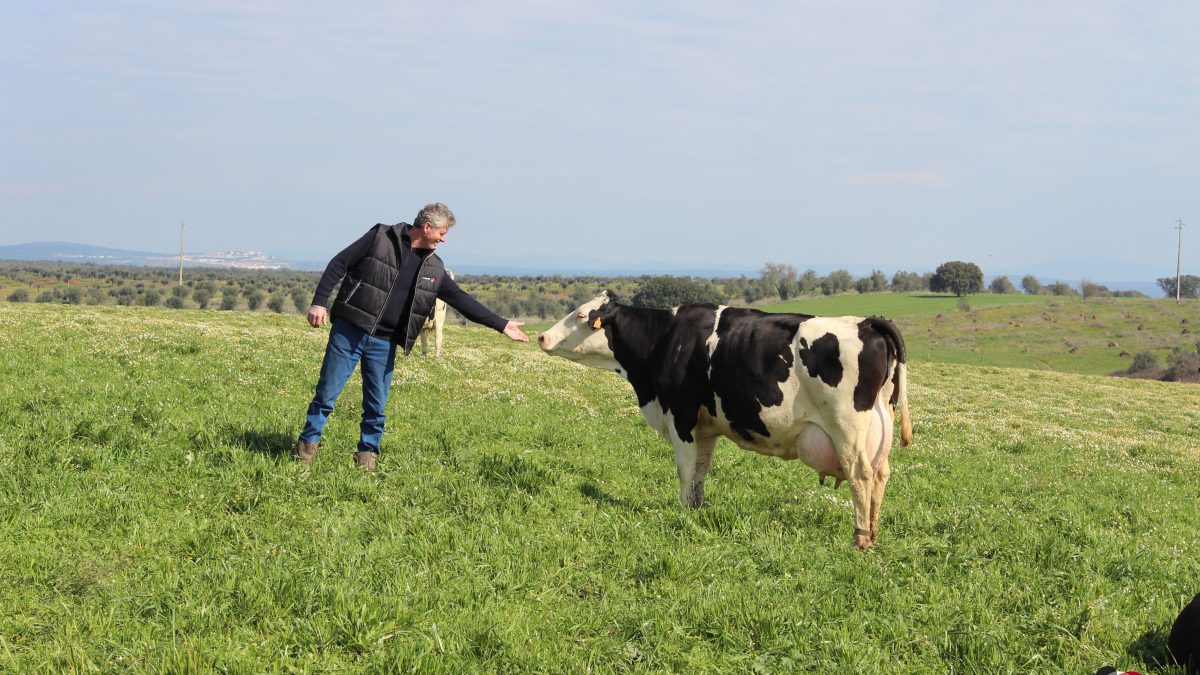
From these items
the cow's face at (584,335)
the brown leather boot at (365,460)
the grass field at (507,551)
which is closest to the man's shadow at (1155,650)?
the grass field at (507,551)

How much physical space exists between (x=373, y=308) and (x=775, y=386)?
436 centimetres

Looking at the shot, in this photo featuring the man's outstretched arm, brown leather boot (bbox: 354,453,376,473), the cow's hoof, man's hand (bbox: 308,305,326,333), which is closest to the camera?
the cow's hoof

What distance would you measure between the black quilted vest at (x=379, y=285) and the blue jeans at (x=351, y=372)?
0.17 meters

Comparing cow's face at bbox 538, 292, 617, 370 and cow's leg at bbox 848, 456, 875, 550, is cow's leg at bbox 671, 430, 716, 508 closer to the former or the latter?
cow's face at bbox 538, 292, 617, 370

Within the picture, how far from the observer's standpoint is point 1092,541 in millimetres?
8875

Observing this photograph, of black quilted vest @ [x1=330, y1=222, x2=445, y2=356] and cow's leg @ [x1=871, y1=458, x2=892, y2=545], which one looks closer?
cow's leg @ [x1=871, y1=458, x2=892, y2=545]

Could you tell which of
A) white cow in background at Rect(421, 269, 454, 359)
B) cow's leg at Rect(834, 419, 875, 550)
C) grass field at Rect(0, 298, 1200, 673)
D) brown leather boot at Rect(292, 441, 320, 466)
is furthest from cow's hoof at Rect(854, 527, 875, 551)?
white cow in background at Rect(421, 269, 454, 359)

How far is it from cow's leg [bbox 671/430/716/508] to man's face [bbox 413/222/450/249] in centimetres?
336

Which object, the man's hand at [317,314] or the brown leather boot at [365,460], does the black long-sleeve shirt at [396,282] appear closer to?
the man's hand at [317,314]

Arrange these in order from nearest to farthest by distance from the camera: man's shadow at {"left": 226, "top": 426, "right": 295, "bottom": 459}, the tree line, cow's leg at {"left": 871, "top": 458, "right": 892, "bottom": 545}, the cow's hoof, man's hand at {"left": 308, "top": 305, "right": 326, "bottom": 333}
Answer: the cow's hoof
cow's leg at {"left": 871, "top": 458, "right": 892, "bottom": 545}
man's hand at {"left": 308, "top": 305, "right": 326, "bottom": 333}
man's shadow at {"left": 226, "top": 426, "right": 295, "bottom": 459}
the tree line

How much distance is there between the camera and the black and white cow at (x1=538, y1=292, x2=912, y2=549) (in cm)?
827

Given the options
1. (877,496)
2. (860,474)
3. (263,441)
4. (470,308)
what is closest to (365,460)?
(263,441)

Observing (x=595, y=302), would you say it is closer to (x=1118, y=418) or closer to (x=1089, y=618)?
(x=1089, y=618)

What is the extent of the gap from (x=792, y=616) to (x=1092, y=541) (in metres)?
4.43
